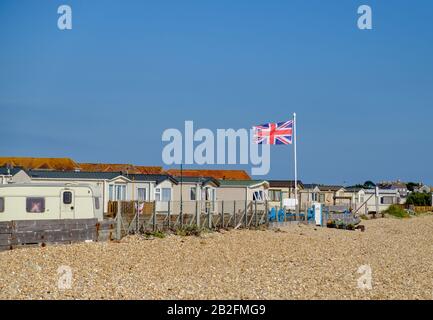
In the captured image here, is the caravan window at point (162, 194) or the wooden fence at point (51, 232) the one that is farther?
the caravan window at point (162, 194)

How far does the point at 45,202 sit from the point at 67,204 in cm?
90

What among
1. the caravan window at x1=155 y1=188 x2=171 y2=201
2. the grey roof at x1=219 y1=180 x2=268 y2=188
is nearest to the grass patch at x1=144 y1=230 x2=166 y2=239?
the caravan window at x1=155 y1=188 x2=171 y2=201

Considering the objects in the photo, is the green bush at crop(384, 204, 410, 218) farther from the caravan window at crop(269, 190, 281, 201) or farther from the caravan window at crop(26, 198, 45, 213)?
the caravan window at crop(26, 198, 45, 213)

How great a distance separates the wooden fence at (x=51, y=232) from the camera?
21.5m

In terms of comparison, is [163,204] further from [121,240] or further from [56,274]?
[56,274]

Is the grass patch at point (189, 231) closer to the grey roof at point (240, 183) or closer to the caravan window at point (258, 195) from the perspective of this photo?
the grey roof at point (240, 183)

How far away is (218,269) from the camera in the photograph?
19.7 m

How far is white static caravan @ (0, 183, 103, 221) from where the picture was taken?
2646 cm

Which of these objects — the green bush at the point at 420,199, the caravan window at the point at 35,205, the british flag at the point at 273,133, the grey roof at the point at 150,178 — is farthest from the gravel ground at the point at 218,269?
the green bush at the point at 420,199

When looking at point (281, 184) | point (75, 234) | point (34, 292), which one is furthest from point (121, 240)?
point (281, 184)

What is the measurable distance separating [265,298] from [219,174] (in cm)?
6445

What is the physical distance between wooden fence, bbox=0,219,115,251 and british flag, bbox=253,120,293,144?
52.3 feet

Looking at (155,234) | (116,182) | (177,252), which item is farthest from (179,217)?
(116,182)

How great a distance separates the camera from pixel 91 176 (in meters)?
39.9
